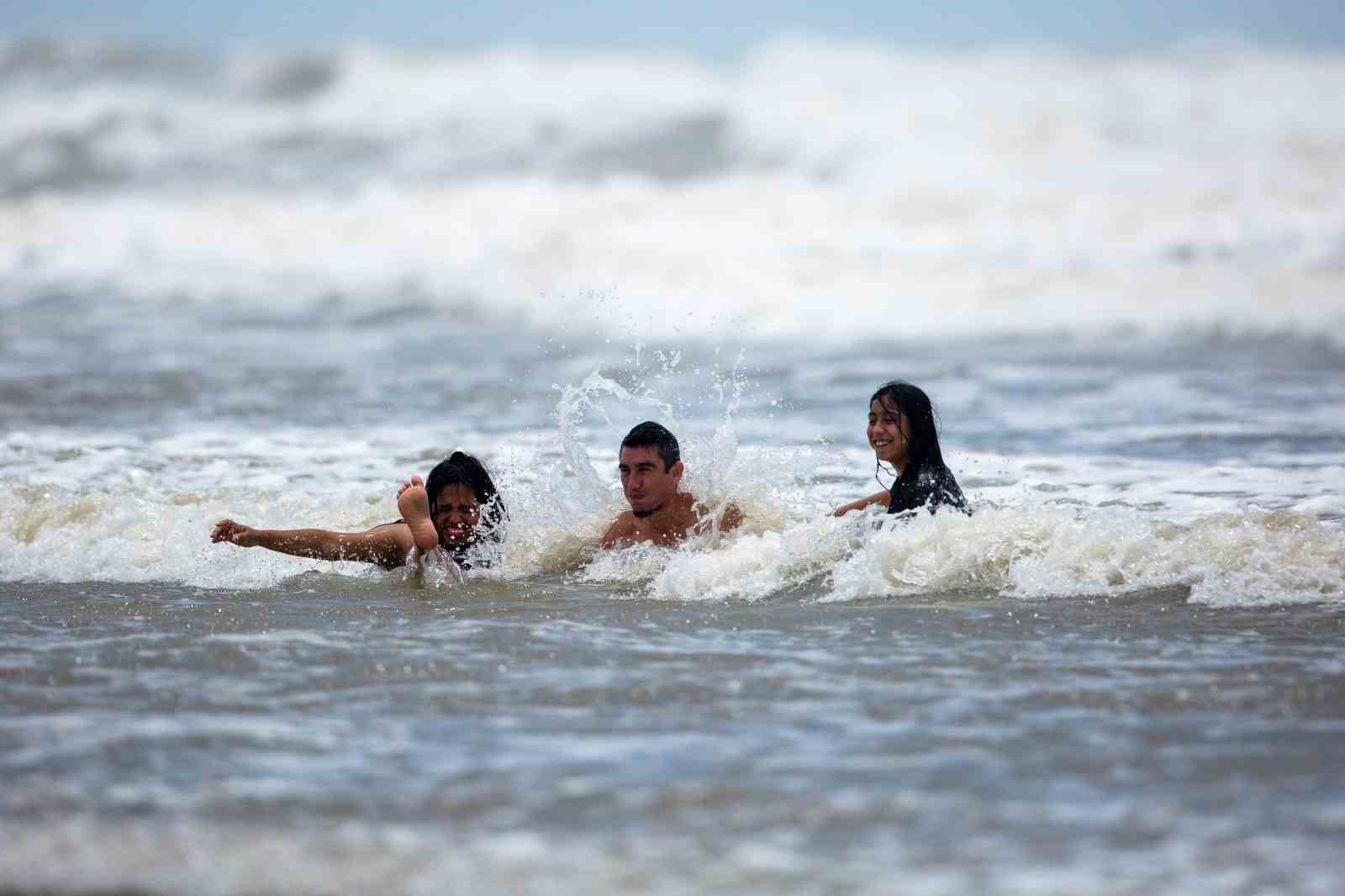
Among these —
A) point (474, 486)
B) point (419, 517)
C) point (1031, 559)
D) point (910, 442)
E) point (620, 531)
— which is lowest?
point (1031, 559)

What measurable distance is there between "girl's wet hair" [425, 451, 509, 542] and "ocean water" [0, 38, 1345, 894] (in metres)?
0.20

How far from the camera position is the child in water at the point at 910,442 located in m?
7.58

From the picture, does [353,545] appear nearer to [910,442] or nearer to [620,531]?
[620,531]

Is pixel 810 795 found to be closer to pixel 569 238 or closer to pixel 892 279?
pixel 892 279

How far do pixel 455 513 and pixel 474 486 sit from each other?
0.53 feet

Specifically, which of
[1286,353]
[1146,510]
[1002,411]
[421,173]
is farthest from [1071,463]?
[421,173]

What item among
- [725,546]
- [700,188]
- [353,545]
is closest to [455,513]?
[353,545]

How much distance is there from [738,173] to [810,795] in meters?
27.6

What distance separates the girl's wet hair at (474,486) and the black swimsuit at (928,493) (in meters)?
1.90

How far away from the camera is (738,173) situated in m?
30.9

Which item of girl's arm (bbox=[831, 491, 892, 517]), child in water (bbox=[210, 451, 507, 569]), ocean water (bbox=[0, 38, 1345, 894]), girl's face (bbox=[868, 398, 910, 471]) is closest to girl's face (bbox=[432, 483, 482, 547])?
child in water (bbox=[210, 451, 507, 569])

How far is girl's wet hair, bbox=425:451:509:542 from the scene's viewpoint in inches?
292

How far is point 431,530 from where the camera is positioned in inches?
293

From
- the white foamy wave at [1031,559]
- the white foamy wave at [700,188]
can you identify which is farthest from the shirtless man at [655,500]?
the white foamy wave at [700,188]
